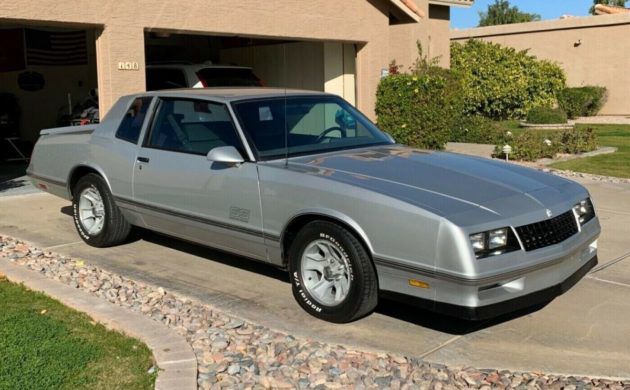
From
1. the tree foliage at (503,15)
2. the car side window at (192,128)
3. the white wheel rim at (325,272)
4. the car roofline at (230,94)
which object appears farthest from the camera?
the tree foliage at (503,15)

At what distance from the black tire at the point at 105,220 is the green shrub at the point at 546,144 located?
898 cm

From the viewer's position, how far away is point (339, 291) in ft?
16.2

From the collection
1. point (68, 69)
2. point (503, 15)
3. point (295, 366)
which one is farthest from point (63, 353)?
point (503, 15)

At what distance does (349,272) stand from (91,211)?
348cm

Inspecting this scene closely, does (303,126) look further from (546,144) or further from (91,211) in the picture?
(546,144)

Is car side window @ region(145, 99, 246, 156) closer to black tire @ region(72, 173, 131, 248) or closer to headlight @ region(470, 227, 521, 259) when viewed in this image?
black tire @ region(72, 173, 131, 248)

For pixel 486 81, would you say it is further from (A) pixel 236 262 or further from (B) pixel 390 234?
(B) pixel 390 234

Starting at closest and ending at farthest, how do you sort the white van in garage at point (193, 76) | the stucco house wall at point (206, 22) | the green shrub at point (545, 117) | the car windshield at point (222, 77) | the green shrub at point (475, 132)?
the stucco house wall at point (206, 22) < the white van in garage at point (193, 76) < the car windshield at point (222, 77) < the green shrub at point (475, 132) < the green shrub at point (545, 117)

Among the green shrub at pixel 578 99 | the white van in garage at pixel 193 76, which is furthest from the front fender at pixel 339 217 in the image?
the green shrub at pixel 578 99

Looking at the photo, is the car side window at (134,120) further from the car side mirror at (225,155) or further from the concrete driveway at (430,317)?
the car side mirror at (225,155)

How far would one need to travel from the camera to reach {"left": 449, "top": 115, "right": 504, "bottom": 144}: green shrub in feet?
57.0

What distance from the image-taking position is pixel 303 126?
6.10 meters

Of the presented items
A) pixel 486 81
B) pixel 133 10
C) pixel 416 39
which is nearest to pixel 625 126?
pixel 486 81

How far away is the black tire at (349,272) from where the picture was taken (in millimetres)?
4688
